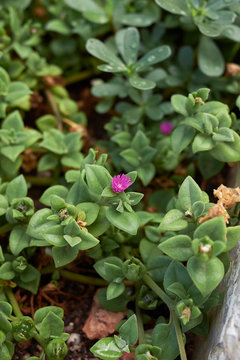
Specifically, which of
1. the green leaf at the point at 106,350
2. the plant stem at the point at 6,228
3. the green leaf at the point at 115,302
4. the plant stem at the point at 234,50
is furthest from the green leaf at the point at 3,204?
the plant stem at the point at 234,50

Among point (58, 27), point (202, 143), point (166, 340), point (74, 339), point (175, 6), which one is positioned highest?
point (175, 6)

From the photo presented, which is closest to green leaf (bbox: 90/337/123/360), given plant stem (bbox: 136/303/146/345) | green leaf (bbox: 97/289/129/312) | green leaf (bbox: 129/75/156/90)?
plant stem (bbox: 136/303/146/345)

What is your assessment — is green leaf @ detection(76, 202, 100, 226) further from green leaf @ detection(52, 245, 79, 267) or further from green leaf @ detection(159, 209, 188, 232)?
green leaf @ detection(159, 209, 188, 232)

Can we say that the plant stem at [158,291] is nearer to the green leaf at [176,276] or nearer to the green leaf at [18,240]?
the green leaf at [176,276]

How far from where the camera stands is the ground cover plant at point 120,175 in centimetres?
152

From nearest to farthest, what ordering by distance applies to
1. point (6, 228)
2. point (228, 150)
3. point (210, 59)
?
point (228, 150) < point (6, 228) < point (210, 59)

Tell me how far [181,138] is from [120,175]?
266 mm

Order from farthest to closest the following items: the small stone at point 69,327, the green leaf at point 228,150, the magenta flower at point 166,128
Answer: the magenta flower at point 166,128, the small stone at point 69,327, the green leaf at point 228,150

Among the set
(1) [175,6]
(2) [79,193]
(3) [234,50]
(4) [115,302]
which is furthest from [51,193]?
(3) [234,50]

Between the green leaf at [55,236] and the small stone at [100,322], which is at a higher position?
the green leaf at [55,236]

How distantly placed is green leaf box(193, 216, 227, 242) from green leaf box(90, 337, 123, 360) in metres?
0.42

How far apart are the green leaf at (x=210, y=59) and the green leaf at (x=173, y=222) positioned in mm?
852

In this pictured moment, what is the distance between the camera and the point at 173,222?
150 cm

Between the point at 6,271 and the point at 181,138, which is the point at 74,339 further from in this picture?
the point at 181,138
